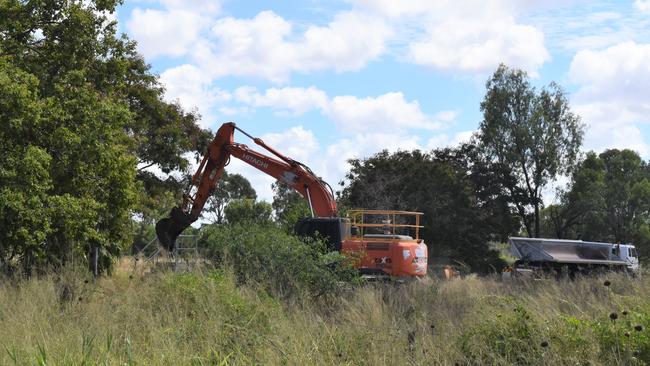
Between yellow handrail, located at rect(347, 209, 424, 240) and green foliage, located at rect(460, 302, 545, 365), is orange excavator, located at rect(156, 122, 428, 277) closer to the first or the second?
yellow handrail, located at rect(347, 209, 424, 240)

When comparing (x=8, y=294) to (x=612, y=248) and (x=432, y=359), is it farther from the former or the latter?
(x=612, y=248)

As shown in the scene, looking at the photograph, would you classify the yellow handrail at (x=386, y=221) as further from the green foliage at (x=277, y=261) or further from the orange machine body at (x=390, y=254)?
the green foliage at (x=277, y=261)

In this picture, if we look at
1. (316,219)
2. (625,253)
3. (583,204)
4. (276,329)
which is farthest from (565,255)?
(276,329)

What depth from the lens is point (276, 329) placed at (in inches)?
329

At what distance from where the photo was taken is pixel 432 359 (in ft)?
23.1

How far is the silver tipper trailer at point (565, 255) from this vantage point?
31625 millimetres

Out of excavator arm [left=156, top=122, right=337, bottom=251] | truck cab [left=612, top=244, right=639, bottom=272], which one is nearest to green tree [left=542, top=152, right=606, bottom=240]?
truck cab [left=612, top=244, right=639, bottom=272]

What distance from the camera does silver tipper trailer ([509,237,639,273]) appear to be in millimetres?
31625

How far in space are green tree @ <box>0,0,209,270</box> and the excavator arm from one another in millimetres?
4504

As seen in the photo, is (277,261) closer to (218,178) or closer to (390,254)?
(390,254)

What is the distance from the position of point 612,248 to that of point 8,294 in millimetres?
29174

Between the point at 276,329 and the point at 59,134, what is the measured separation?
7.33 metres

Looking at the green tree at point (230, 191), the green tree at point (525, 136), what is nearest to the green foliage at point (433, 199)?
the green tree at point (525, 136)

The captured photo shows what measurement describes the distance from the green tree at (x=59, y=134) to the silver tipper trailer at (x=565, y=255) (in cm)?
2007
